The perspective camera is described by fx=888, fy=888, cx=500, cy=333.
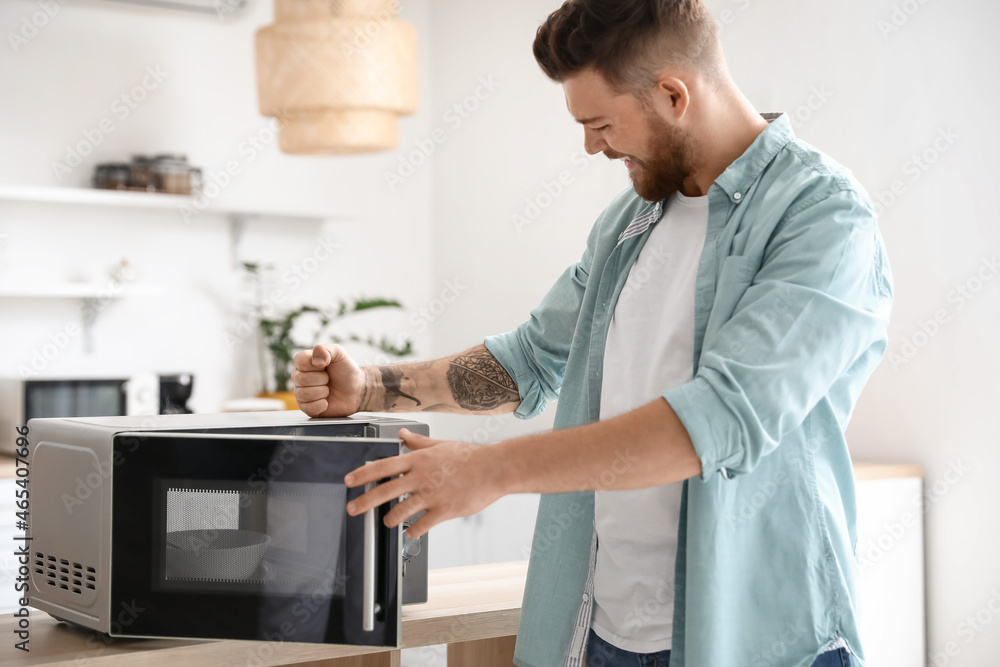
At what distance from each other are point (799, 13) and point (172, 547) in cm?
177

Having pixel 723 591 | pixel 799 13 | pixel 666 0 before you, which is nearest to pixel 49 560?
pixel 723 591

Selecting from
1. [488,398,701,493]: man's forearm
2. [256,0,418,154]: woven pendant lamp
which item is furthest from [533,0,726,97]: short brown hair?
[256,0,418,154]: woven pendant lamp

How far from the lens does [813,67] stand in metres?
1.96

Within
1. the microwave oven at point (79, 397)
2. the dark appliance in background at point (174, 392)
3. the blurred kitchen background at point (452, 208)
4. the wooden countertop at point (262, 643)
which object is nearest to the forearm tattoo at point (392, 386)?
the wooden countertop at point (262, 643)

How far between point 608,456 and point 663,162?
1.21 feet

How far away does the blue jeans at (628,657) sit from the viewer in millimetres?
857

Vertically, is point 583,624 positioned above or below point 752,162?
below

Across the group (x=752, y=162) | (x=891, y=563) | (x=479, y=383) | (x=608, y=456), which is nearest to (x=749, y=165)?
(x=752, y=162)

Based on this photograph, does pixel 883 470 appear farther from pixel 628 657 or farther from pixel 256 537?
Result: pixel 256 537

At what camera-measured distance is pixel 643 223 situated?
3.42 ft

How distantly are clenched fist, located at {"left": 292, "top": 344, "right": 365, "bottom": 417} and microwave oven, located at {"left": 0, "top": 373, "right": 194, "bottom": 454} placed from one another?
1379 mm

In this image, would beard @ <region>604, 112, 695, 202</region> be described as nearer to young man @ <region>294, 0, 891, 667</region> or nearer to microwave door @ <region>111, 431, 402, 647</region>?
young man @ <region>294, 0, 891, 667</region>

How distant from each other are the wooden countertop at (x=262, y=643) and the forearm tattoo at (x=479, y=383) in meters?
0.26

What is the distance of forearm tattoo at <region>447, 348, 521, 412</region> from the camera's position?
48.0 inches
